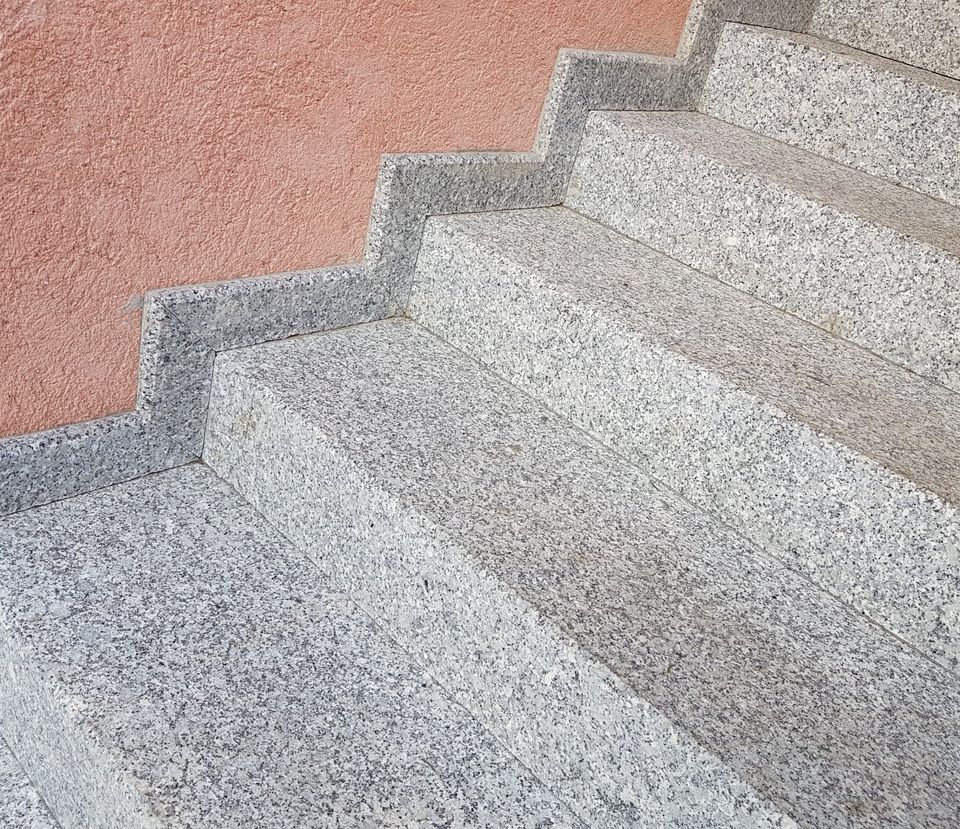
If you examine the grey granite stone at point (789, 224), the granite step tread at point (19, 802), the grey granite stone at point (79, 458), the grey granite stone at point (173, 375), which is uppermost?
the grey granite stone at point (789, 224)

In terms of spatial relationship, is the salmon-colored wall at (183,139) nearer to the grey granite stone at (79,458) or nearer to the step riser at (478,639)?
the grey granite stone at (79,458)

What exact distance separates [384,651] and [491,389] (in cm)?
45

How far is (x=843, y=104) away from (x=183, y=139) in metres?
1.15

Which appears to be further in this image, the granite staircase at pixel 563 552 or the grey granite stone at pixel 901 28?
the grey granite stone at pixel 901 28

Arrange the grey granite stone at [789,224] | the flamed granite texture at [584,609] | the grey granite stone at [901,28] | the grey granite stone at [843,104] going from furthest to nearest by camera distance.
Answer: the grey granite stone at [901,28] → the grey granite stone at [843,104] → the grey granite stone at [789,224] → the flamed granite texture at [584,609]

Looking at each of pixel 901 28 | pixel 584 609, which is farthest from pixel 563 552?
pixel 901 28

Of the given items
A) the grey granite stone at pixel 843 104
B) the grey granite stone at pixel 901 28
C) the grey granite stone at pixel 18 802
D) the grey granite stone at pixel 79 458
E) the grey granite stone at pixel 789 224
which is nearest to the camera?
the grey granite stone at pixel 18 802

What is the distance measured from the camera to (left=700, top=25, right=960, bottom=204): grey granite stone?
1.58 metres

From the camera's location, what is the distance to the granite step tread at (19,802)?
1033mm

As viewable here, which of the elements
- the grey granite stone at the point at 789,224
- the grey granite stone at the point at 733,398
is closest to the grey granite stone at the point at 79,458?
the grey granite stone at the point at 733,398

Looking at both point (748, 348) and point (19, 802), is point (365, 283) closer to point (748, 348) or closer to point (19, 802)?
point (748, 348)

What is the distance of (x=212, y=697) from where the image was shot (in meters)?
0.99

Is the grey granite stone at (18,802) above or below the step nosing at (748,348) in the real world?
below

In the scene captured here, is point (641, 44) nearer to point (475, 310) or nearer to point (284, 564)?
point (475, 310)
